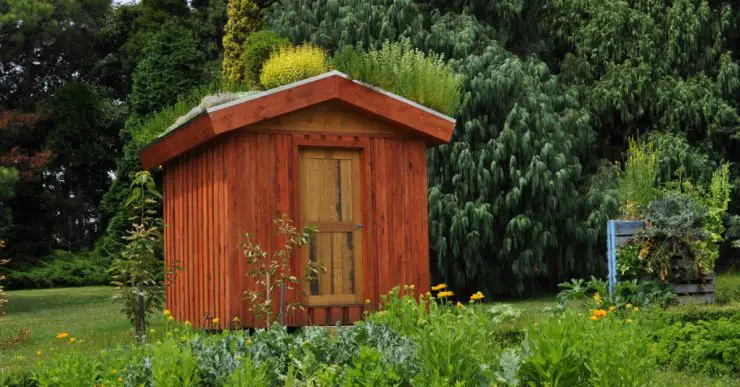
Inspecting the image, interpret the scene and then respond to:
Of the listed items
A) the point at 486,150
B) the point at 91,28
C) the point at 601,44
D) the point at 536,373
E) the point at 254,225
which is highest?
the point at 91,28

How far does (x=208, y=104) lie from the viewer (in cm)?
1136

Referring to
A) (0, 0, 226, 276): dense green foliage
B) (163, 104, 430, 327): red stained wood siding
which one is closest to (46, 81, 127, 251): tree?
(0, 0, 226, 276): dense green foliage

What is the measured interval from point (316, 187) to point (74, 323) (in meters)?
5.42

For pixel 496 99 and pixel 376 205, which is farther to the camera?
pixel 496 99

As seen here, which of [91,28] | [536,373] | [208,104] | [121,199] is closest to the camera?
[536,373]

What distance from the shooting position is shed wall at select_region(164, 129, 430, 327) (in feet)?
33.1

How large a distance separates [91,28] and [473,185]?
19281 millimetres

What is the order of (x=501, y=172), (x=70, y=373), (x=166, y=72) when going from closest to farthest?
Result: (x=70, y=373) < (x=501, y=172) < (x=166, y=72)

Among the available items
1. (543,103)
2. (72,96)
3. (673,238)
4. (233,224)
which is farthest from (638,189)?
(72,96)

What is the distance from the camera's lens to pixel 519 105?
16.6m

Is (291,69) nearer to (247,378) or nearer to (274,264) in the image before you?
(274,264)

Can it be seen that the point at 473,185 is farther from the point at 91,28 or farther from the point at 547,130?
the point at 91,28

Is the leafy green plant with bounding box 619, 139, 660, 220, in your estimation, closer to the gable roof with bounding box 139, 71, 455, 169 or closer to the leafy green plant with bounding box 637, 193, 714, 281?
the leafy green plant with bounding box 637, 193, 714, 281

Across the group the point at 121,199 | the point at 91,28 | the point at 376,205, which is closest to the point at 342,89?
the point at 376,205
